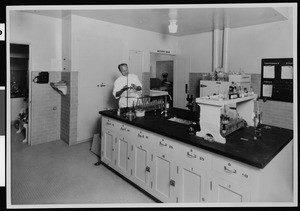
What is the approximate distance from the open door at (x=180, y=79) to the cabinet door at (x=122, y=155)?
133 inches

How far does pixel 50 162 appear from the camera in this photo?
3680 mm

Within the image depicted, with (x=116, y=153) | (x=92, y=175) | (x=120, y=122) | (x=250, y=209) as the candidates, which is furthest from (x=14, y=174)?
(x=250, y=209)

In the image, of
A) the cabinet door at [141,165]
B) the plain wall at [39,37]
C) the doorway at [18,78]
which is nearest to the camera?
the cabinet door at [141,165]

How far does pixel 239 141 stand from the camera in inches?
83.2

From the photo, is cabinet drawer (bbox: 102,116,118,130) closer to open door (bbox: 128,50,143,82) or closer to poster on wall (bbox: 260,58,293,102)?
open door (bbox: 128,50,143,82)

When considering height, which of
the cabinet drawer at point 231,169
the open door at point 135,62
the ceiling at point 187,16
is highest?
the ceiling at point 187,16

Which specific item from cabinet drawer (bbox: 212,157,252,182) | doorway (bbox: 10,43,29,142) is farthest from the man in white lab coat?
doorway (bbox: 10,43,29,142)

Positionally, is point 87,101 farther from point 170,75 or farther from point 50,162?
point 170,75

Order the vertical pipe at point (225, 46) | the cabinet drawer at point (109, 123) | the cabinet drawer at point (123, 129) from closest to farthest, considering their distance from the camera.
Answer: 1. the cabinet drawer at point (123, 129)
2. the cabinet drawer at point (109, 123)
3. the vertical pipe at point (225, 46)

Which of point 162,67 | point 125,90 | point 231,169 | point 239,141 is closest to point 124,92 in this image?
point 125,90

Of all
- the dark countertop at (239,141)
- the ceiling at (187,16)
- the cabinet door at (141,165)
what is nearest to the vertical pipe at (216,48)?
the ceiling at (187,16)

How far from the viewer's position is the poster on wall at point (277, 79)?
443cm

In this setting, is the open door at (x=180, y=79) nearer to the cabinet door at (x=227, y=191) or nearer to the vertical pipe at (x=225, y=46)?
the vertical pipe at (x=225, y=46)

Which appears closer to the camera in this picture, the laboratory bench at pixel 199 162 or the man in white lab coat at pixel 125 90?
the laboratory bench at pixel 199 162
